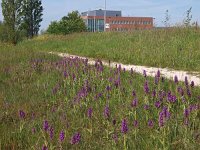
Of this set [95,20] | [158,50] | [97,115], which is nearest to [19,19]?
[158,50]

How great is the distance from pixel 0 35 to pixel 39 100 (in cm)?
3722

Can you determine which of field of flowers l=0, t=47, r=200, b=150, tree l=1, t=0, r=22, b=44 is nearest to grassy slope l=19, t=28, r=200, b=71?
field of flowers l=0, t=47, r=200, b=150

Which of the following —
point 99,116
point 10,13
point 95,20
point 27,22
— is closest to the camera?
point 99,116

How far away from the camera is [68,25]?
70.5m

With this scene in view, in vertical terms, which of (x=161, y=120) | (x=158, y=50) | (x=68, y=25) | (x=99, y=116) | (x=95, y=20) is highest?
(x=95, y=20)

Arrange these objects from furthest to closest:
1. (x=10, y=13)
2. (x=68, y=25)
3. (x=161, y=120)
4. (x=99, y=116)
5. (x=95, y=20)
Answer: (x=95, y=20)
(x=68, y=25)
(x=10, y=13)
(x=99, y=116)
(x=161, y=120)

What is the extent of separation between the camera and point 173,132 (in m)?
4.48

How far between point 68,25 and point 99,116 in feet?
216

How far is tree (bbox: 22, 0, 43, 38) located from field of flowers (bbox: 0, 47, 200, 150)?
189 ft

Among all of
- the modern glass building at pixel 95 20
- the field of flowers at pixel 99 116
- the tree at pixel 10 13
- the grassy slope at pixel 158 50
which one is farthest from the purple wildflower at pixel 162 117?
the modern glass building at pixel 95 20

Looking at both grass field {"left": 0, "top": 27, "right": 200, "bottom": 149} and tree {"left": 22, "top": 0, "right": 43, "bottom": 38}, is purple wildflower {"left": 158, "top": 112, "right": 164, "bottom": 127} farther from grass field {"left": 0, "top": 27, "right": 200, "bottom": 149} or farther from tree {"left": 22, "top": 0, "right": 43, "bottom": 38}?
tree {"left": 22, "top": 0, "right": 43, "bottom": 38}

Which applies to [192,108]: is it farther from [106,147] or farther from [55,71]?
[55,71]

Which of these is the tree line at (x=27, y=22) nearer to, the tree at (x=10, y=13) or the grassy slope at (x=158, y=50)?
the tree at (x=10, y=13)

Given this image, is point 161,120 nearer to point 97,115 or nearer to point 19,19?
point 97,115
